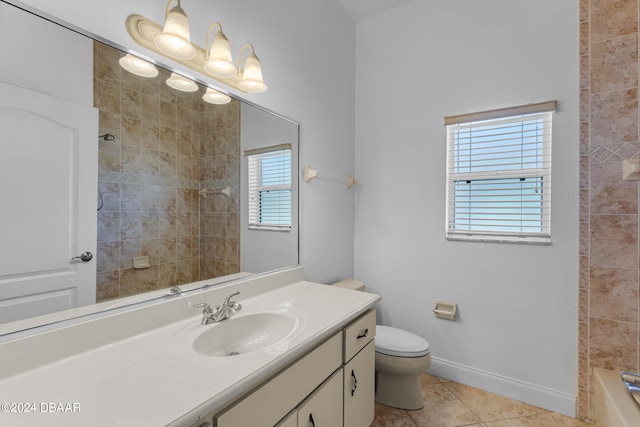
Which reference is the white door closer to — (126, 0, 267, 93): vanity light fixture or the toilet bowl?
(126, 0, 267, 93): vanity light fixture

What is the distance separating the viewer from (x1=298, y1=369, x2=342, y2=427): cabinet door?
1.00 metres

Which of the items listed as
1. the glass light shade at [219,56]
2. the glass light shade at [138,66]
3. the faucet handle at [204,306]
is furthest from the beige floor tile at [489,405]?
the glass light shade at [138,66]

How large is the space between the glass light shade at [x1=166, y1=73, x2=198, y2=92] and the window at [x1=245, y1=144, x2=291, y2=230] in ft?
1.29

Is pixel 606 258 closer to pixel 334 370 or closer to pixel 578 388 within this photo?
pixel 578 388

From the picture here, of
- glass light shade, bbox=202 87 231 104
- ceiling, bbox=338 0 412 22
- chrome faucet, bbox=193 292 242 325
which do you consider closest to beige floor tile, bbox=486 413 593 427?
chrome faucet, bbox=193 292 242 325

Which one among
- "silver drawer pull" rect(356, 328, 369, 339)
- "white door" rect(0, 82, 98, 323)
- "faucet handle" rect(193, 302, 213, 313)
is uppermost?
"white door" rect(0, 82, 98, 323)

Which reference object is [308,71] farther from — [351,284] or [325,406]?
[325,406]

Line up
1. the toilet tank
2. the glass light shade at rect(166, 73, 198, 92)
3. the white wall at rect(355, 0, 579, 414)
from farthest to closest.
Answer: the toilet tank
the white wall at rect(355, 0, 579, 414)
the glass light shade at rect(166, 73, 198, 92)

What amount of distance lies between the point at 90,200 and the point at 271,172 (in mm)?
908

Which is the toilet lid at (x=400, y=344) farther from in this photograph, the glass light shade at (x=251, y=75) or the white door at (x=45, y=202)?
the glass light shade at (x=251, y=75)

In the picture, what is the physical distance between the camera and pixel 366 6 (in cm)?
235

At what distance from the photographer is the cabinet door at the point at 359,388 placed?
129cm

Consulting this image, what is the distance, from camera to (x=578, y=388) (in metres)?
1.76

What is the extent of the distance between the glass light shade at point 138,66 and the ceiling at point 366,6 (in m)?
1.84
